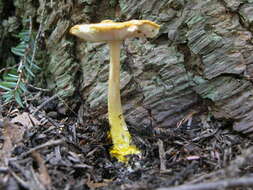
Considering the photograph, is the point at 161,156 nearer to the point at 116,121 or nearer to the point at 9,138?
the point at 116,121

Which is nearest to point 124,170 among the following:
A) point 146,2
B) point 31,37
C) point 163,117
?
point 163,117

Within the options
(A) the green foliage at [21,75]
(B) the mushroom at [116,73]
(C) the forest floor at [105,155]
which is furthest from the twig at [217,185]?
(A) the green foliage at [21,75]

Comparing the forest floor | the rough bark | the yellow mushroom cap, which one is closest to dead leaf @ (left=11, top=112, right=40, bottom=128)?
the forest floor

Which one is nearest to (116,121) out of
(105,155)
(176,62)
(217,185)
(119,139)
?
(119,139)

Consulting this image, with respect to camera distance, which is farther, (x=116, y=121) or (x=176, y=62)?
(x=176, y=62)

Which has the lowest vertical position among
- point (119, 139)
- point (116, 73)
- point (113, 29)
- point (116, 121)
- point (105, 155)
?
point (105, 155)

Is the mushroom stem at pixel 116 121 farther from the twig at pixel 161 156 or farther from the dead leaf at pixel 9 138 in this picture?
the dead leaf at pixel 9 138

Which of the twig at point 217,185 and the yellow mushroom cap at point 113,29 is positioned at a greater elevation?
the yellow mushroom cap at point 113,29

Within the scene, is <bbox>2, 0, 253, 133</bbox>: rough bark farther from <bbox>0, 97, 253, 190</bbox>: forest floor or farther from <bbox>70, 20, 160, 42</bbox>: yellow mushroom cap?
<bbox>70, 20, 160, 42</bbox>: yellow mushroom cap
